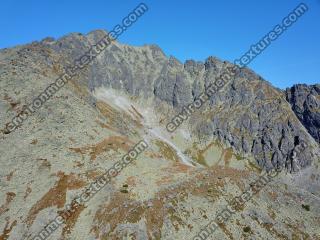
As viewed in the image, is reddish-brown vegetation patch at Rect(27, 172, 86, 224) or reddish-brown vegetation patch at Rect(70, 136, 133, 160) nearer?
reddish-brown vegetation patch at Rect(27, 172, 86, 224)

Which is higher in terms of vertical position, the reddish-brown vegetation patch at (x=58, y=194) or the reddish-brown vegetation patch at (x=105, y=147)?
the reddish-brown vegetation patch at (x=105, y=147)

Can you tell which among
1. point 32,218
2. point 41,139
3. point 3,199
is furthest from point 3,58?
point 32,218

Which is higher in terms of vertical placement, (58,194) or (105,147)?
(105,147)

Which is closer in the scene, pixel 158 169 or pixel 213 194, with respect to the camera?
pixel 213 194

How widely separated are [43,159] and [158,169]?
881 inches

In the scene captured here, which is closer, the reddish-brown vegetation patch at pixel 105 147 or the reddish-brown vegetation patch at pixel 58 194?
the reddish-brown vegetation patch at pixel 58 194

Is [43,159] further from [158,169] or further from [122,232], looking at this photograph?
[122,232]

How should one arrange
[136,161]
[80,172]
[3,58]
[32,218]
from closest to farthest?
[32,218] → [80,172] → [136,161] → [3,58]

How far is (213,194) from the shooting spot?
206ft

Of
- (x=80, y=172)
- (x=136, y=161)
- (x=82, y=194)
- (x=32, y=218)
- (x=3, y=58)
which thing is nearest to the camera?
(x=32, y=218)

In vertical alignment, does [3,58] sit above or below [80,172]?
above

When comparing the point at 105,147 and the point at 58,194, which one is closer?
the point at 58,194

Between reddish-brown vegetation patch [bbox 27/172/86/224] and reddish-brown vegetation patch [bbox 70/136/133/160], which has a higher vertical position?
reddish-brown vegetation patch [bbox 70/136/133/160]

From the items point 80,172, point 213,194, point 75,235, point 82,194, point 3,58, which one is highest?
point 3,58
